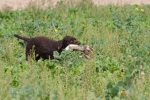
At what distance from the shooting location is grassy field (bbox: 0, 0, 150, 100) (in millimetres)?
Result: 6227

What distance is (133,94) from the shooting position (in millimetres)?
5605

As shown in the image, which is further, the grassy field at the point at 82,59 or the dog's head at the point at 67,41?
the dog's head at the point at 67,41

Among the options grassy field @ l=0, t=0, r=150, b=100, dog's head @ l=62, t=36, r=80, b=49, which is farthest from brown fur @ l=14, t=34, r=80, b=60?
grassy field @ l=0, t=0, r=150, b=100

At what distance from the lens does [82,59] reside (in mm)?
9281

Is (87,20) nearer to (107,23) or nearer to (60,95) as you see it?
(107,23)

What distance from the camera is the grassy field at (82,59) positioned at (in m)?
6.23

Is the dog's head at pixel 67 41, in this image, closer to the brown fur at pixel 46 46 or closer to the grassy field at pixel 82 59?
the brown fur at pixel 46 46

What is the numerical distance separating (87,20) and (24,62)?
457cm

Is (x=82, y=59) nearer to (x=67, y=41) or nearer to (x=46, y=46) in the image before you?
(x=67, y=41)

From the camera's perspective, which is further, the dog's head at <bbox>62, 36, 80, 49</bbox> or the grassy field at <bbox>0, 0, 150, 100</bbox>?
the dog's head at <bbox>62, 36, 80, 49</bbox>

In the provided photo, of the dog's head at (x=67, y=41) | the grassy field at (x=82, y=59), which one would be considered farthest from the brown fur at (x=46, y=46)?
the grassy field at (x=82, y=59)

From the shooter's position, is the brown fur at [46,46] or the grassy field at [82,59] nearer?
the grassy field at [82,59]

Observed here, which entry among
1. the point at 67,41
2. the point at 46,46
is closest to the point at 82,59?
the point at 67,41

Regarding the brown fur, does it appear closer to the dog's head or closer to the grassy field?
the dog's head
